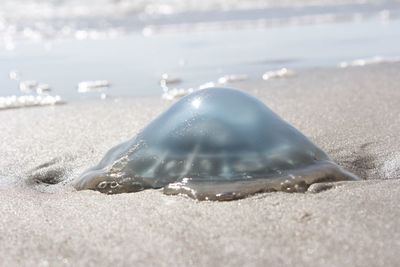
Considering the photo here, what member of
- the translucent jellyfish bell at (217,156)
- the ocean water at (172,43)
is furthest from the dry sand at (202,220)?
the ocean water at (172,43)

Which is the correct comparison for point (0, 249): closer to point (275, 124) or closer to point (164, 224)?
point (164, 224)

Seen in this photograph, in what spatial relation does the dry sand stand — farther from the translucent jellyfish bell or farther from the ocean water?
the ocean water

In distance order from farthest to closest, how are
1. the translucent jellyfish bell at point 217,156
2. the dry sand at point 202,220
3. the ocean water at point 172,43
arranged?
the ocean water at point 172,43
the translucent jellyfish bell at point 217,156
the dry sand at point 202,220

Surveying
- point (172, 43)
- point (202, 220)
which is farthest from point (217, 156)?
point (172, 43)

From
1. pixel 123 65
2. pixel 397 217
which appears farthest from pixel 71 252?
pixel 123 65

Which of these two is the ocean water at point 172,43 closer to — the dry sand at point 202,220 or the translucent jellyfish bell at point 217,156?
the dry sand at point 202,220

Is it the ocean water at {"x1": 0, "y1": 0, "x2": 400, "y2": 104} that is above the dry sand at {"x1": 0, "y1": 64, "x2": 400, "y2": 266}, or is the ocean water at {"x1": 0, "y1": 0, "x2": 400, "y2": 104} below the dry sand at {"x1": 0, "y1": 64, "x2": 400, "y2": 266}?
below

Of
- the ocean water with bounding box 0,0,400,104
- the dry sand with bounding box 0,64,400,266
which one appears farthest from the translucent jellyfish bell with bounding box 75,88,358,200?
the ocean water with bounding box 0,0,400,104
